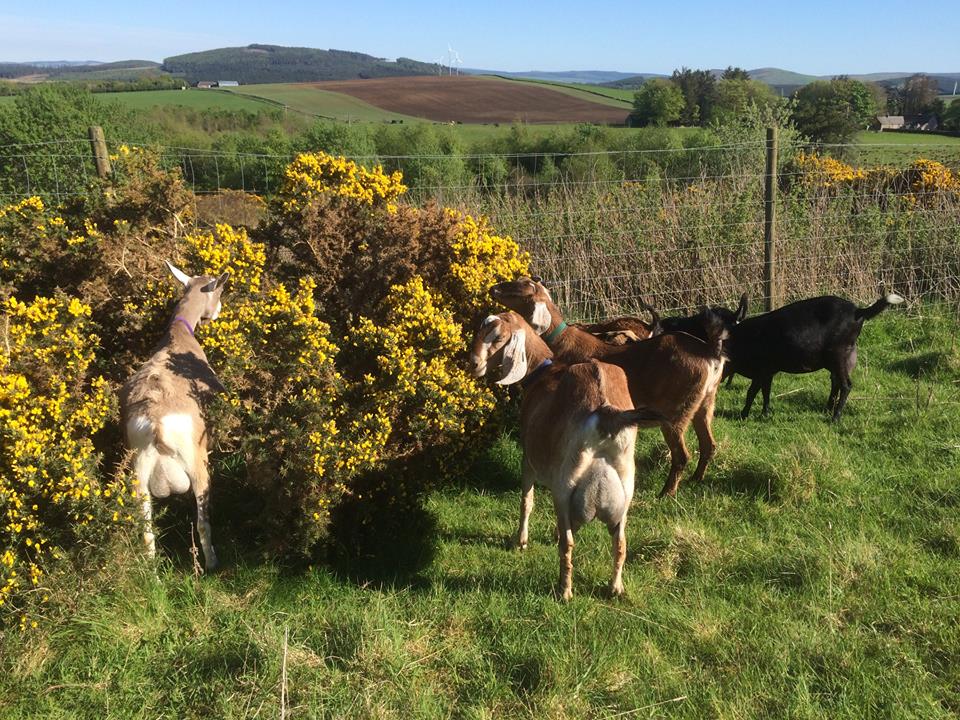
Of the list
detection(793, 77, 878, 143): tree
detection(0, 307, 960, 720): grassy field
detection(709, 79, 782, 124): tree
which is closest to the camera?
detection(0, 307, 960, 720): grassy field

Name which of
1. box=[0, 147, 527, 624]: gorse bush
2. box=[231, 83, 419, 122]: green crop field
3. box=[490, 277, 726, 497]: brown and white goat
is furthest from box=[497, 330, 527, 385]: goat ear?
box=[231, 83, 419, 122]: green crop field

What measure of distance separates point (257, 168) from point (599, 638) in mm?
19409

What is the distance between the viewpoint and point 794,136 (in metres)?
16.5

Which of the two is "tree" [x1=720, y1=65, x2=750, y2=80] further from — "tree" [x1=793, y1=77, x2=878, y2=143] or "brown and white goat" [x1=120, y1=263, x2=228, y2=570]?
"brown and white goat" [x1=120, y1=263, x2=228, y2=570]

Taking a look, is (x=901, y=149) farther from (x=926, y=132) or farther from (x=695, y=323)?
(x=695, y=323)

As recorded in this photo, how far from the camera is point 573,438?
354 cm

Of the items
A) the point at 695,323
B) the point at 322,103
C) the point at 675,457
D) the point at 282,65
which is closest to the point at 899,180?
the point at 695,323

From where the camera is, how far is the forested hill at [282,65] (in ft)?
236

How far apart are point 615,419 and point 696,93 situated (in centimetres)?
3428

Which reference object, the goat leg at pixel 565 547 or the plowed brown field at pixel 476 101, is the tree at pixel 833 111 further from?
the goat leg at pixel 565 547

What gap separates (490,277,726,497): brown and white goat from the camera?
4785 millimetres

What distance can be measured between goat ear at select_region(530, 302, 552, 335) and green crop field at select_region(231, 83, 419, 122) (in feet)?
119

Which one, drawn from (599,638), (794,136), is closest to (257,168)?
(794,136)

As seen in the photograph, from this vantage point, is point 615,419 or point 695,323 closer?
point 615,419
